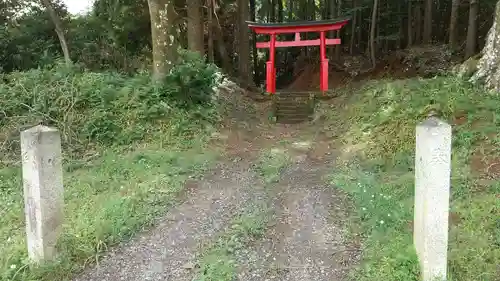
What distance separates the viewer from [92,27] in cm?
1533

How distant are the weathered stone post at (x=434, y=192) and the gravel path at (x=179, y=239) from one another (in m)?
2.04

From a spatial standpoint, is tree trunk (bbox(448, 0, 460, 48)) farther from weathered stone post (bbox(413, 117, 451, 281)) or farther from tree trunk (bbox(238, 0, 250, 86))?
weathered stone post (bbox(413, 117, 451, 281))

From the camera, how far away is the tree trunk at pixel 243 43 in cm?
1773

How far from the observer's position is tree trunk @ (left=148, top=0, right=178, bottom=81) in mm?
10133

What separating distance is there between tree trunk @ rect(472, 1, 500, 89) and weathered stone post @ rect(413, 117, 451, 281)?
589cm

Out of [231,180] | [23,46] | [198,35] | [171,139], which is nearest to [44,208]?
[231,180]

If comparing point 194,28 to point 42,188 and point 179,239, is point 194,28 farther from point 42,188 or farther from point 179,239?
point 42,188

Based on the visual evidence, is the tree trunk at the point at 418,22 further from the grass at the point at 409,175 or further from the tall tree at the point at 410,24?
the grass at the point at 409,175

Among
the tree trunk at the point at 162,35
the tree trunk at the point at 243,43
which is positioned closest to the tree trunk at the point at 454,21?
the tree trunk at the point at 243,43

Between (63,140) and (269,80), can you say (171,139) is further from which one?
(269,80)

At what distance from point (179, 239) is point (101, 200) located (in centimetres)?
153

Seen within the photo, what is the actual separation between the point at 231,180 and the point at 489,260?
3779 millimetres

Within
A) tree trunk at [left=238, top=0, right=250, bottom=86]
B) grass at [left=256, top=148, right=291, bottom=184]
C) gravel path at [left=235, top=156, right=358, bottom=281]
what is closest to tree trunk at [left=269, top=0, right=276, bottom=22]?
tree trunk at [left=238, top=0, right=250, bottom=86]

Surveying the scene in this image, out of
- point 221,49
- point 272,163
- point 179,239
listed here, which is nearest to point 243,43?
point 221,49
